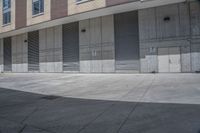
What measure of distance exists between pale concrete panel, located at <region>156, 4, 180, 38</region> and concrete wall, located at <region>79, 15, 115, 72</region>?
16.1 ft

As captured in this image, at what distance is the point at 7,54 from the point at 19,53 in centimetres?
371

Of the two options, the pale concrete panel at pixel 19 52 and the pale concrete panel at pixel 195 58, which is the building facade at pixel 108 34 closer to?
the pale concrete panel at pixel 195 58

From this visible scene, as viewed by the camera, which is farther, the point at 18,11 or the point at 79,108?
the point at 18,11

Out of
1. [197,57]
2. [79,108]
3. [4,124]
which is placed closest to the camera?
[4,124]

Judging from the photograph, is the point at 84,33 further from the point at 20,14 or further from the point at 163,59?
the point at 20,14

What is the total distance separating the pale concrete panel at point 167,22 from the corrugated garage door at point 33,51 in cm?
1703

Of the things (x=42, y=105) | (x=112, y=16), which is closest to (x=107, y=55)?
(x=112, y=16)

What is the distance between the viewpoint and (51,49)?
2655 centimetres

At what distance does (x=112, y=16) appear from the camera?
21.6 m

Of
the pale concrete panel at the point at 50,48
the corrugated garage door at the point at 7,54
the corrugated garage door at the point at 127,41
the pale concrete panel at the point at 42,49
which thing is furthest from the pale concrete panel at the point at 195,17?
the corrugated garage door at the point at 7,54

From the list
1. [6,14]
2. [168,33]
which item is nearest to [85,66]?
[168,33]

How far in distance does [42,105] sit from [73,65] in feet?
52.7

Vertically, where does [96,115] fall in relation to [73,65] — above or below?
below

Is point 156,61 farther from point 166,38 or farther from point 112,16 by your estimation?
point 112,16
